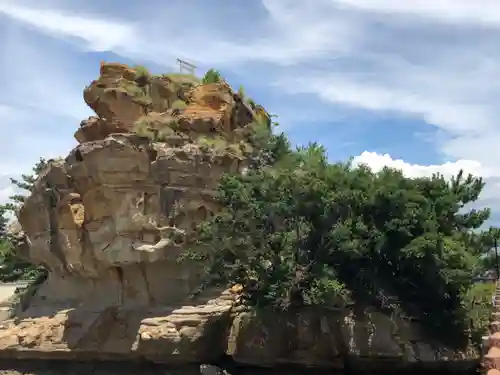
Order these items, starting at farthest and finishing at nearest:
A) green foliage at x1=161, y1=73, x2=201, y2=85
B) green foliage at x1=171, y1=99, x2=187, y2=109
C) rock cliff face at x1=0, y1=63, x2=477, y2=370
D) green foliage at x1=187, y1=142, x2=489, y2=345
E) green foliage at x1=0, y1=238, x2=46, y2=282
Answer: green foliage at x1=0, y1=238, x2=46, y2=282 → green foliage at x1=161, y1=73, x2=201, y2=85 → green foliage at x1=171, y1=99, x2=187, y2=109 → rock cliff face at x1=0, y1=63, x2=477, y2=370 → green foliage at x1=187, y1=142, x2=489, y2=345

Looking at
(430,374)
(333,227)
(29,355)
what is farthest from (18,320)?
(430,374)

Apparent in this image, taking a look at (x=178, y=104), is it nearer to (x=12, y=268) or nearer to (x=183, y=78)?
(x=183, y=78)

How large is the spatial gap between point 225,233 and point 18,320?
435 inches

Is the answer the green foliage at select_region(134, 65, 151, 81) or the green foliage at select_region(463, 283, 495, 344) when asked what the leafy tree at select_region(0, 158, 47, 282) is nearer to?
the green foliage at select_region(134, 65, 151, 81)

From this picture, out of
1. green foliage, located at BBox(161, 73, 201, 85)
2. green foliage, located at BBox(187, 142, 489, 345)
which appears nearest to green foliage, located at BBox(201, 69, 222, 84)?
green foliage, located at BBox(161, 73, 201, 85)

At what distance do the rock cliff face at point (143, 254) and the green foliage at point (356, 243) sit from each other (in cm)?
115

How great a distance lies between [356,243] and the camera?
18.3 m

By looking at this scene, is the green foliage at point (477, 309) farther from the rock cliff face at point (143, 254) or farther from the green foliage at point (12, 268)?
the green foliage at point (12, 268)

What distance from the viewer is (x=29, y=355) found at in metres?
24.9

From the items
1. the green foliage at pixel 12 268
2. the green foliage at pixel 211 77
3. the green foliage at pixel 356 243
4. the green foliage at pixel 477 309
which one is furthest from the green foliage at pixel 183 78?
the green foliage at pixel 477 309

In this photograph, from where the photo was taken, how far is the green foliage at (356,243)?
18516mm

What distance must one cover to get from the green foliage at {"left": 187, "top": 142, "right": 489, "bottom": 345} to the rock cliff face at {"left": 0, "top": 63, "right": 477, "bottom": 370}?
1148 mm

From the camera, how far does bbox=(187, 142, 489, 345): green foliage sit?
18516 millimetres

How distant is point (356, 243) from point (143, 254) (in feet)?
Result: 27.6
